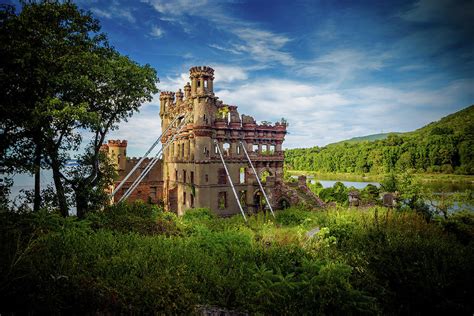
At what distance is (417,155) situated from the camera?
221 ft

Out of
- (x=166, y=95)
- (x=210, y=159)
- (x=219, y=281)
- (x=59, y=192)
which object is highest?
(x=166, y=95)

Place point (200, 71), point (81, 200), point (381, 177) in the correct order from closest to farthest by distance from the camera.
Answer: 1. point (81, 200)
2. point (200, 71)
3. point (381, 177)

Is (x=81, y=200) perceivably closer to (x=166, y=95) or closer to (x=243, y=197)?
(x=243, y=197)

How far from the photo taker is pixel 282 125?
3284 cm

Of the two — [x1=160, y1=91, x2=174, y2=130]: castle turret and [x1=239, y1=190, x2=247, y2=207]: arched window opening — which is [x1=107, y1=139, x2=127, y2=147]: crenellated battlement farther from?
[x1=239, y1=190, x2=247, y2=207]: arched window opening

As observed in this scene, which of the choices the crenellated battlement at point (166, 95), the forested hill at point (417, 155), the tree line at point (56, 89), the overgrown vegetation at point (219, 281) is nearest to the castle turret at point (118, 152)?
the crenellated battlement at point (166, 95)

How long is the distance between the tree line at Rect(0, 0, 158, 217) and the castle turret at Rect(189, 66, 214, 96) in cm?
1237

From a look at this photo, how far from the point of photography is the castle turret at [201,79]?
2700 centimetres

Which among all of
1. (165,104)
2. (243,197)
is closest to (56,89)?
(243,197)

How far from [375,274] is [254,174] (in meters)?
23.4

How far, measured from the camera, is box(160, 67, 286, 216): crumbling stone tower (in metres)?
27.4

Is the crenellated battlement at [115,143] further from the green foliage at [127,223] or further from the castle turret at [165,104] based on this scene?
the green foliage at [127,223]

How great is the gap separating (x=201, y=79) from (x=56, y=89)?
16494 mm

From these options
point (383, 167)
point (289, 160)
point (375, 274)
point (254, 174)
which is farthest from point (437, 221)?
point (289, 160)
